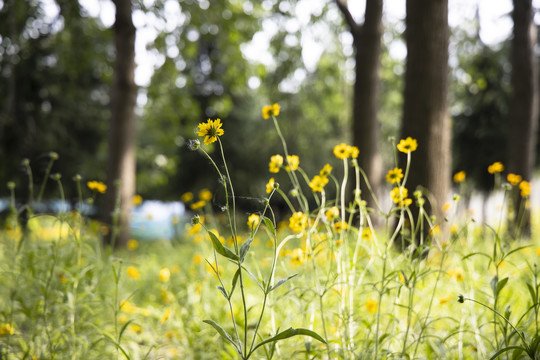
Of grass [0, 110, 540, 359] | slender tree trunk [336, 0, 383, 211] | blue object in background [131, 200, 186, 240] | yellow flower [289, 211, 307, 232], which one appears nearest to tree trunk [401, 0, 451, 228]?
grass [0, 110, 540, 359]

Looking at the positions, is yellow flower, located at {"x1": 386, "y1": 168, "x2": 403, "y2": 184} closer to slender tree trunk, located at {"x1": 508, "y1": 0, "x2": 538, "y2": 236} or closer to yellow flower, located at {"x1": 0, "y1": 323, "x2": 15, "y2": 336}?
yellow flower, located at {"x1": 0, "y1": 323, "x2": 15, "y2": 336}

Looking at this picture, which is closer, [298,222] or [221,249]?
[221,249]

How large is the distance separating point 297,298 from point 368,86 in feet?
11.0

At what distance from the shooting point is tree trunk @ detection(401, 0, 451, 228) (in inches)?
118

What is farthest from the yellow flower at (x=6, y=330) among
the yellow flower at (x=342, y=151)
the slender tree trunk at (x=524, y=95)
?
the slender tree trunk at (x=524, y=95)

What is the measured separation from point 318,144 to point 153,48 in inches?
173

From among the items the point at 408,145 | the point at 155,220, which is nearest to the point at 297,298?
the point at 408,145

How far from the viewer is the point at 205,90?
8.42m

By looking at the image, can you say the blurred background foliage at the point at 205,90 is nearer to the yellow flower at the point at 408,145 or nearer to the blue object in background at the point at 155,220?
the blue object in background at the point at 155,220

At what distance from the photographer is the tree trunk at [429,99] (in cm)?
299

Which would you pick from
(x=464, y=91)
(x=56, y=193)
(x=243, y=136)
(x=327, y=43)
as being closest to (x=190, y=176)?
(x=243, y=136)

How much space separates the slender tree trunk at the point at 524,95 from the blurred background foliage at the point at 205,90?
3.75 feet

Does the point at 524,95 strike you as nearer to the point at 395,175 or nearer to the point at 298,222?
the point at 395,175

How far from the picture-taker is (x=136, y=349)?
192 centimetres
